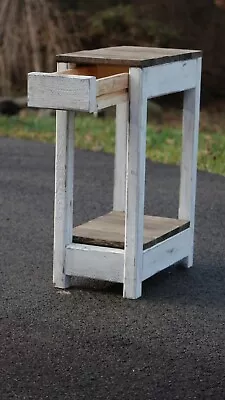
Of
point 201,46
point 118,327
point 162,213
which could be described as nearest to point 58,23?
point 201,46

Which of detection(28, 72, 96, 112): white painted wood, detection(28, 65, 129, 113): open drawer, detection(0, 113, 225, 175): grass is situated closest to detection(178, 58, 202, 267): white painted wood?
detection(28, 65, 129, 113): open drawer

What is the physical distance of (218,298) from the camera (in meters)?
5.14

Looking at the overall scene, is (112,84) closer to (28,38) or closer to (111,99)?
(111,99)

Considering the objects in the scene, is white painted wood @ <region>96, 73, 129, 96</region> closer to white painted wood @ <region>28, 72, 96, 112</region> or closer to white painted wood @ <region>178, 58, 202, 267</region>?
white painted wood @ <region>28, 72, 96, 112</region>

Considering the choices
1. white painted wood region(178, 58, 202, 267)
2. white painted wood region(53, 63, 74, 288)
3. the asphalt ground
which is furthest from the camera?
white painted wood region(178, 58, 202, 267)

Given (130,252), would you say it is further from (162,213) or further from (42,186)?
(42,186)

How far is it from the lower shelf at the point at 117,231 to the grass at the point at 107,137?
346cm

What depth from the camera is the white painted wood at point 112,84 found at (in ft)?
15.3

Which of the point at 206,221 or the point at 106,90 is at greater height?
the point at 106,90

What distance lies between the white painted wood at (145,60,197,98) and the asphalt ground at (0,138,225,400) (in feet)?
3.43

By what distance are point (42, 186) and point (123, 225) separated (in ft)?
9.29

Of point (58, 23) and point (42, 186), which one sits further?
point (58, 23)

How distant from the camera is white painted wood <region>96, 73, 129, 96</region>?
15.3ft

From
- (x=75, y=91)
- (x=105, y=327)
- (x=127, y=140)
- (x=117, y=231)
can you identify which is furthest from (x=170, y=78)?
(x=105, y=327)
